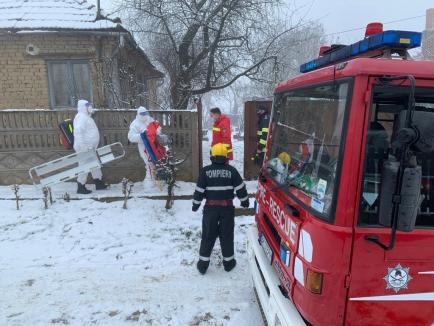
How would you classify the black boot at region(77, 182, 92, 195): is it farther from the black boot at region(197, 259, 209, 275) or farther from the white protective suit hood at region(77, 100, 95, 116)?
the black boot at region(197, 259, 209, 275)

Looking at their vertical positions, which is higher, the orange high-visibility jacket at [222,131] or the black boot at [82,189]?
the orange high-visibility jacket at [222,131]

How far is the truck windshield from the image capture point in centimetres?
198

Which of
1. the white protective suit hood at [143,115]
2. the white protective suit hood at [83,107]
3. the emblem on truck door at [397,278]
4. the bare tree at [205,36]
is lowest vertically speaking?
the emblem on truck door at [397,278]

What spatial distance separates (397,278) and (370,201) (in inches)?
18.6

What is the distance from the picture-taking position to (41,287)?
3785mm

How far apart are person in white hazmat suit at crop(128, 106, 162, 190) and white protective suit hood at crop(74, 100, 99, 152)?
2.38 feet

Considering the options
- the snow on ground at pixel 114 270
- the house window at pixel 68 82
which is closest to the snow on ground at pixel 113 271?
the snow on ground at pixel 114 270

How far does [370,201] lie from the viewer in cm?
195

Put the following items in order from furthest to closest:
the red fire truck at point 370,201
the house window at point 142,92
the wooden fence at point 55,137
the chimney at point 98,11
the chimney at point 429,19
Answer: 1. the chimney at point 429,19
2. the house window at point 142,92
3. the chimney at point 98,11
4. the wooden fence at point 55,137
5. the red fire truck at point 370,201

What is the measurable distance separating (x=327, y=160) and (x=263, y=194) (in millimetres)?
1186

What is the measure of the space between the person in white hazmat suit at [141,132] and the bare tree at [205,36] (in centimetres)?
404

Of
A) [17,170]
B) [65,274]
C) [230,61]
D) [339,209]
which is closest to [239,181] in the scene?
[339,209]

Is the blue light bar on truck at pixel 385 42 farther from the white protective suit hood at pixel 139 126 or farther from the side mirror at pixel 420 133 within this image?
the white protective suit hood at pixel 139 126

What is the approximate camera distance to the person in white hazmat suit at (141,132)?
6.89 metres
